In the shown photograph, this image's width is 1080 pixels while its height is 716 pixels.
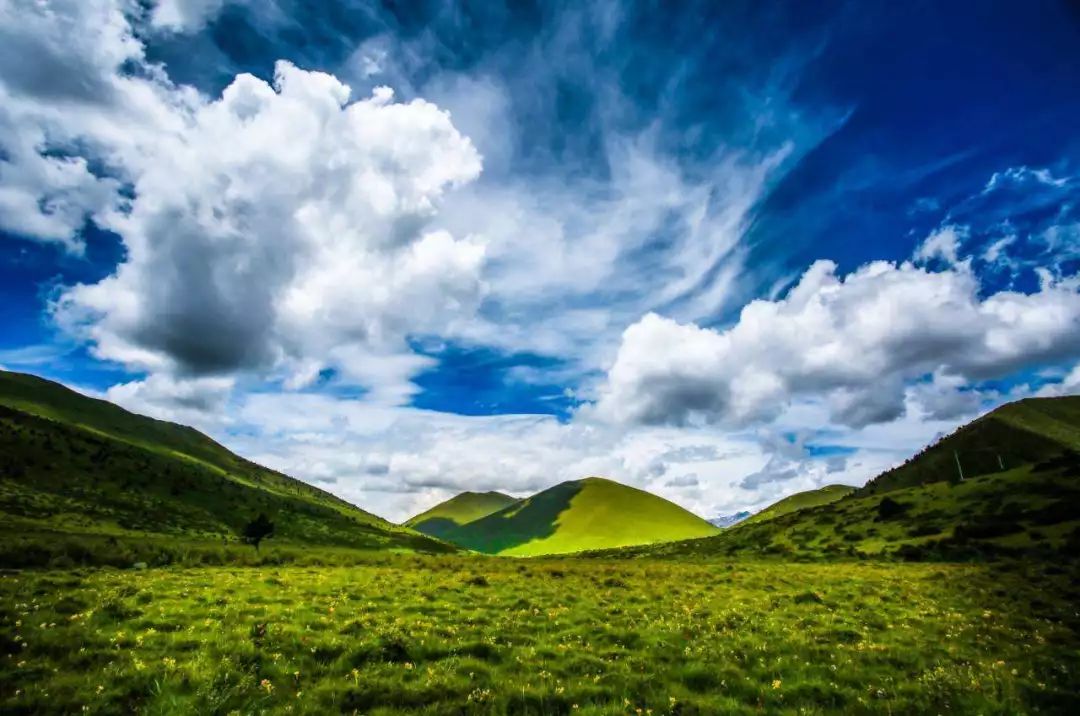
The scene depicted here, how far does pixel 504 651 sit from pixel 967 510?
272 feet

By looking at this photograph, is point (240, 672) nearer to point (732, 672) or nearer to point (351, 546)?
point (732, 672)

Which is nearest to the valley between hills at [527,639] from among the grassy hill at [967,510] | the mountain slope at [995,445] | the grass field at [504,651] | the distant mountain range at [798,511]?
the grass field at [504,651]

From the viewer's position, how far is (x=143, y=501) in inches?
3824

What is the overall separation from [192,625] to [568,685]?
11841 millimetres

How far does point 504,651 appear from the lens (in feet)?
48.0

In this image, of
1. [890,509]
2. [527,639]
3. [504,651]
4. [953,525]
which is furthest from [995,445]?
[504,651]

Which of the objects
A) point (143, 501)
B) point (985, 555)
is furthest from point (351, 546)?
point (985, 555)

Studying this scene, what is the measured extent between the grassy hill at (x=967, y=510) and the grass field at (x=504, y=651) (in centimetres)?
3802

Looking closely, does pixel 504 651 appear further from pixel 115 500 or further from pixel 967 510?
pixel 115 500

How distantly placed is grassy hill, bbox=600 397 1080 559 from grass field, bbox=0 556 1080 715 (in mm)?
38022

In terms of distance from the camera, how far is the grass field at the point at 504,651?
35.9 feet

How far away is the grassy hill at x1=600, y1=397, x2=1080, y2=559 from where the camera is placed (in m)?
53.4

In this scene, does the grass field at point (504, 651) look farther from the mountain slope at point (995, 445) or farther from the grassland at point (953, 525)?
the mountain slope at point (995, 445)

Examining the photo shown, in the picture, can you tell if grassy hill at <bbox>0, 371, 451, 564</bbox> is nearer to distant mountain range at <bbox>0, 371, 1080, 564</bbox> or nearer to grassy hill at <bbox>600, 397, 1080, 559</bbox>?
distant mountain range at <bbox>0, 371, 1080, 564</bbox>
